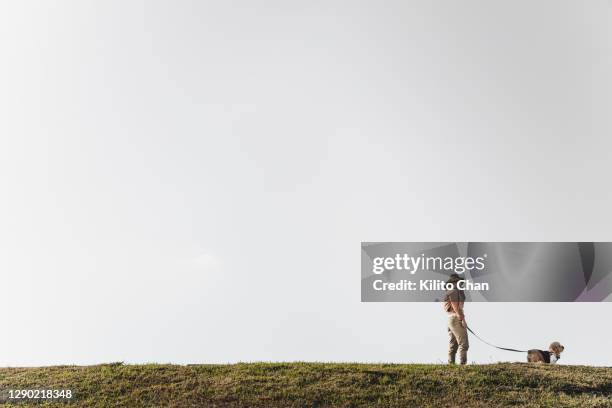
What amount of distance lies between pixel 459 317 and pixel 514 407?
365 cm

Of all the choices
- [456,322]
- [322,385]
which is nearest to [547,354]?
[456,322]

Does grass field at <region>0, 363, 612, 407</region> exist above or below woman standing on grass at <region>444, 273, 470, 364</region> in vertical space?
below

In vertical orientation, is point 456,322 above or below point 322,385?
above

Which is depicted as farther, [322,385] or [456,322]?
[456,322]

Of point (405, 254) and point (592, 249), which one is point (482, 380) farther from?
point (592, 249)

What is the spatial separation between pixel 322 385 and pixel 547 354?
24.9 feet

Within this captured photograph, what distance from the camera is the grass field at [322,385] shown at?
15.9 meters

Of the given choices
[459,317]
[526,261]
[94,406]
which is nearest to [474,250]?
[526,261]

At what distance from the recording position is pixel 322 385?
16.7 metres

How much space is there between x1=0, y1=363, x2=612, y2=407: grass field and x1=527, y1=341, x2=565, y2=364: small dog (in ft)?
2.22

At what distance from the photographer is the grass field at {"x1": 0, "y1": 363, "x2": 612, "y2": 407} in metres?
15.9

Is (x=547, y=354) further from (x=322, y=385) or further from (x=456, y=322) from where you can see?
(x=322, y=385)

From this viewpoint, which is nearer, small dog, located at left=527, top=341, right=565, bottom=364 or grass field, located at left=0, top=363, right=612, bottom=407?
grass field, located at left=0, top=363, right=612, bottom=407

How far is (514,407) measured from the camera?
15.4 m
